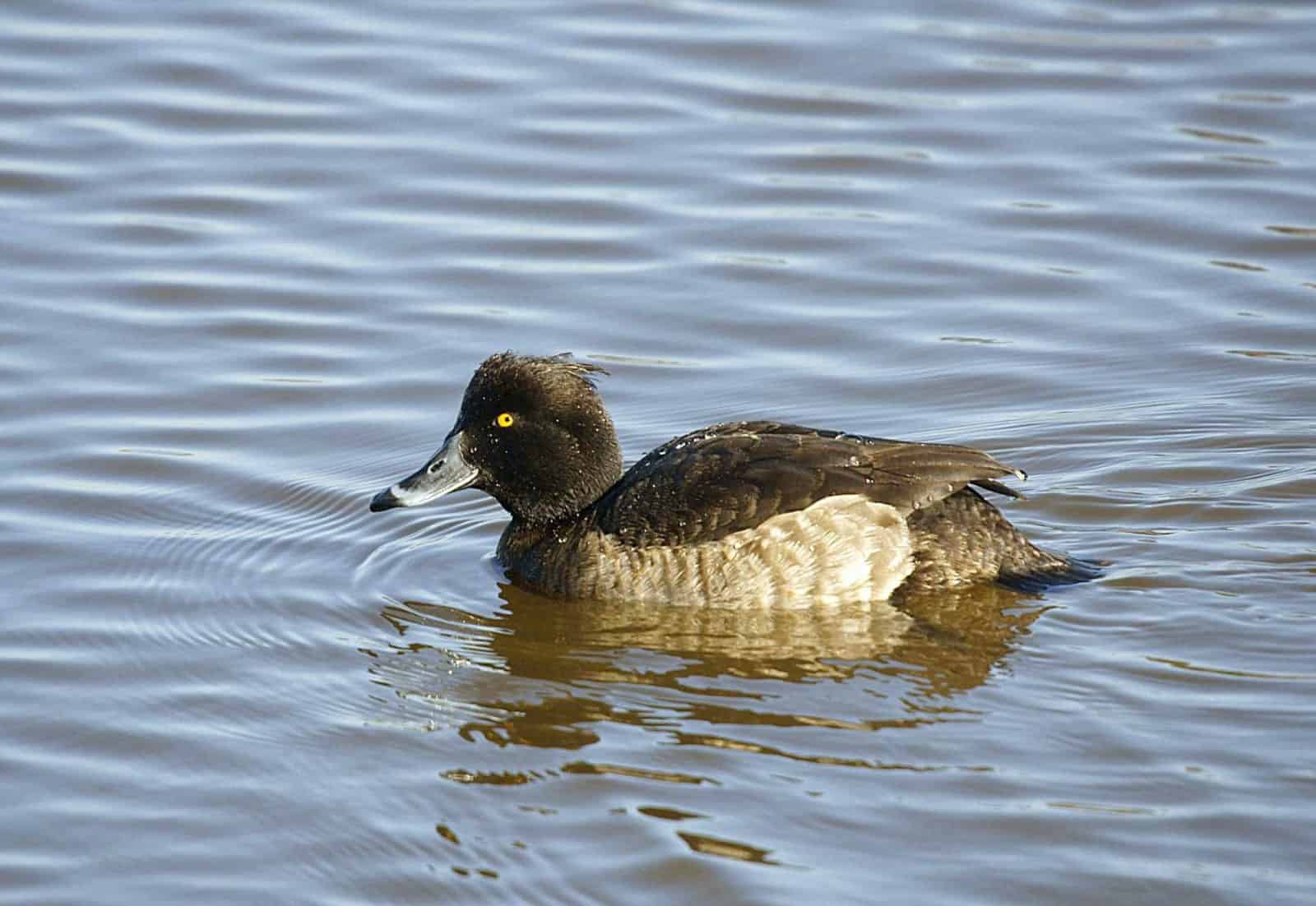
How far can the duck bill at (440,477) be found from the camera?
8523mm

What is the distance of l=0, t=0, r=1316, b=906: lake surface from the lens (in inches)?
242

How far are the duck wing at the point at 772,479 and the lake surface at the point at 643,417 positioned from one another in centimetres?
40

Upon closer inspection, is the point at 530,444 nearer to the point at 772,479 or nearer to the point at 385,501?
the point at 385,501

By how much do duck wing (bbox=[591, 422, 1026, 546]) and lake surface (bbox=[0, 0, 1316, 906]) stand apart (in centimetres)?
40

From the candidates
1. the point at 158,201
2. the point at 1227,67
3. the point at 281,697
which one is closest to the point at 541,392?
the point at 281,697

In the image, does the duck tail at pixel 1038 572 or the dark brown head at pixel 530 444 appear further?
the dark brown head at pixel 530 444

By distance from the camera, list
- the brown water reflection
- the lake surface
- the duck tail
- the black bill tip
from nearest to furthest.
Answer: the lake surface → the brown water reflection → the duck tail → the black bill tip

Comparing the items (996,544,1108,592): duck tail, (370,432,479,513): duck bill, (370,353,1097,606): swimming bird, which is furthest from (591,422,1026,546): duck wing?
(370,432,479,513): duck bill

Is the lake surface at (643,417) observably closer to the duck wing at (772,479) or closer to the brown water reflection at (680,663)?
the brown water reflection at (680,663)

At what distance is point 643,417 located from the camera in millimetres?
9930

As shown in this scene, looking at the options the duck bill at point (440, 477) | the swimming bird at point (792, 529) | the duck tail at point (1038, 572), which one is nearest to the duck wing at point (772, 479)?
the swimming bird at point (792, 529)

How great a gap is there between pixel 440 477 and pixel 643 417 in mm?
1650

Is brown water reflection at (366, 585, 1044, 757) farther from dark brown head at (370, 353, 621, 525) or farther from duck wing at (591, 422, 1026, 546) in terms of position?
dark brown head at (370, 353, 621, 525)

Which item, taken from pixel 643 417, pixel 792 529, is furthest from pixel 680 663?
pixel 643 417
